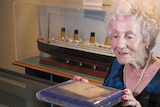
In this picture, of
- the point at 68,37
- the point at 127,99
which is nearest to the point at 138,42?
the point at 127,99

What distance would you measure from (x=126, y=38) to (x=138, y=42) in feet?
0.12

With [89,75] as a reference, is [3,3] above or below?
above

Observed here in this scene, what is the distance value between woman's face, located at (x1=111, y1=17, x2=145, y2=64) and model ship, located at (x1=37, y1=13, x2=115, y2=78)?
715mm

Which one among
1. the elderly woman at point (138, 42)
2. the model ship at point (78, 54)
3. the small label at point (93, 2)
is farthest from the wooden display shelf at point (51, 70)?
the elderly woman at point (138, 42)

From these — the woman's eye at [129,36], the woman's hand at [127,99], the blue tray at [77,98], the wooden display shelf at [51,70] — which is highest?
the woman's eye at [129,36]

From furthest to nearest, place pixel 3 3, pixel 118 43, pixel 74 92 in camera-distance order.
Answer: pixel 3 3
pixel 118 43
pixel 74 92

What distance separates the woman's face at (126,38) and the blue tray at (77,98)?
0.53 feet

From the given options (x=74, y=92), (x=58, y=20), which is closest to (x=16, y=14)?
(x=58, y=20)

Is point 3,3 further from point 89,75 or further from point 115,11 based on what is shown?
point 115,11

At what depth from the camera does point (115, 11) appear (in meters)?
0.75

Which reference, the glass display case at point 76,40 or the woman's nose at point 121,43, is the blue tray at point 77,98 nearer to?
the woman's nose at point 121,43

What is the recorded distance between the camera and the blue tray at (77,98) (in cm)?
54

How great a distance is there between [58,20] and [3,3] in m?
0.78

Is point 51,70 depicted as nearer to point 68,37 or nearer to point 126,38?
point 68,37
